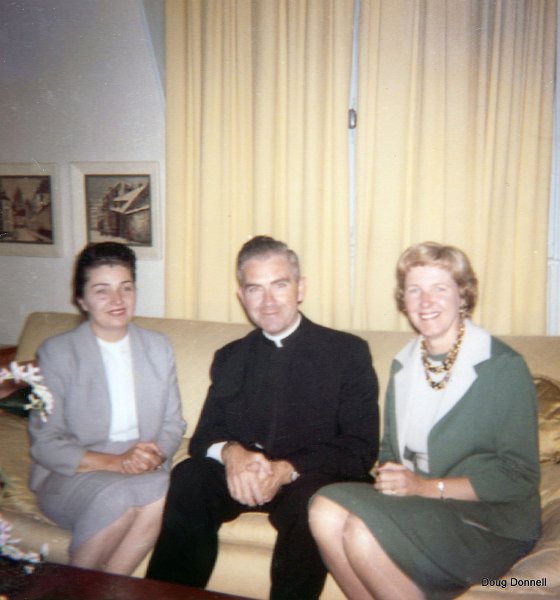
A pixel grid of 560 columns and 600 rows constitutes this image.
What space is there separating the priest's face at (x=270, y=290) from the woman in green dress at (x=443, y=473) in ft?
1.31

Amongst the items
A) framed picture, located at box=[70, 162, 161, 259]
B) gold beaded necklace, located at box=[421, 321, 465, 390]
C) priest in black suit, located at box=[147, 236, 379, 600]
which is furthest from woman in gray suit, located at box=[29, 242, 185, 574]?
framed picture, located at box=[70, 162, 161, 259]

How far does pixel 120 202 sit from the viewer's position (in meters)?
3.17

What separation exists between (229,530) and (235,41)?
2.31 metres

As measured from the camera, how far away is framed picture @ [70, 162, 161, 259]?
3129 mm

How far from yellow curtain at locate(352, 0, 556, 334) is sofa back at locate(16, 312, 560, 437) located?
42 cm

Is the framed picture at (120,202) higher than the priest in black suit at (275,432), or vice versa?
the framed picture at (120,202)

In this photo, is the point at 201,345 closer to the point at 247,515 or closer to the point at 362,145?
the point at 247,515

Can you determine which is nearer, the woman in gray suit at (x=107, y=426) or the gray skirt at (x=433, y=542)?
the gray skirt at (x=433, y=542)

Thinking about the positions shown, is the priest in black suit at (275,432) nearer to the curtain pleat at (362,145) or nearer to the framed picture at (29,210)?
the curtain pleat at (362,145)

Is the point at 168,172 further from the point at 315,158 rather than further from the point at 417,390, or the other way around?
the point at 417,390

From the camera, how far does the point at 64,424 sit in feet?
6.25

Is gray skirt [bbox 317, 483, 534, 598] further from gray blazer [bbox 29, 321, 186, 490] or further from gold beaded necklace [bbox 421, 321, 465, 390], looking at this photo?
gray blazer [bbox 29, 321, 186, 490]

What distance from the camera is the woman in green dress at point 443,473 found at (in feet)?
4.53

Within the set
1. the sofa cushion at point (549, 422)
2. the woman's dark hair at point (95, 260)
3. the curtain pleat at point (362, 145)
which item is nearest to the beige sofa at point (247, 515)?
the sofa cushion at point (549, 422)
